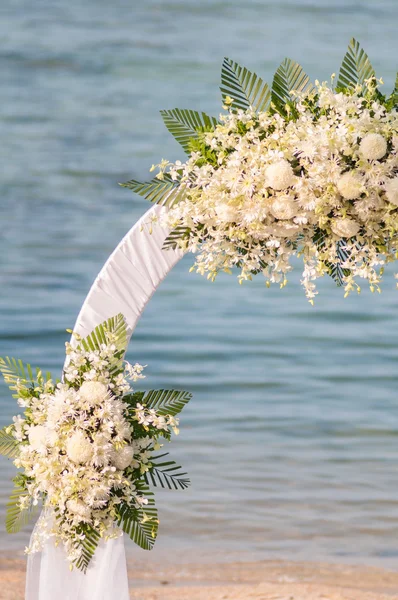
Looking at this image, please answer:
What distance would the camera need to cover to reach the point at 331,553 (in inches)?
195

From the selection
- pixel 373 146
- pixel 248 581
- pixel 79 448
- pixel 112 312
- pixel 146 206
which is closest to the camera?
pixel 373 146

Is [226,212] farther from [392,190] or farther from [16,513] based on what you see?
[16,513]

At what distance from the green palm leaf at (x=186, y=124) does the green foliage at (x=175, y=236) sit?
0.71 feet

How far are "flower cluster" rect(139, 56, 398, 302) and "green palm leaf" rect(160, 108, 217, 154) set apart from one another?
1.2 inches

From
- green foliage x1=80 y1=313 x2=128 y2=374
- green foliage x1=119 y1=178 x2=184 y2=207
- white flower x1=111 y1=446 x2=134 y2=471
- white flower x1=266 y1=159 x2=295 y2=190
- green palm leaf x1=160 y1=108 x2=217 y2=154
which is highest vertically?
green palm leaf x1=160 y1=108 x2=217 y2=154

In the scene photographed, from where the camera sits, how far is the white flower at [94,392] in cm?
205

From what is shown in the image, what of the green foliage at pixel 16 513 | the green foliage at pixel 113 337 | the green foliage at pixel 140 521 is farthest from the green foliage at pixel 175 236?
the green foliage at pixel 16 513

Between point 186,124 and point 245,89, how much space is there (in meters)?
0.18

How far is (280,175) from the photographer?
1.89 meters

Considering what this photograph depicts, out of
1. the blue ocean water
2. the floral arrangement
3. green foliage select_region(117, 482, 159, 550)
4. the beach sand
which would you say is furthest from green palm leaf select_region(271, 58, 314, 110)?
the blue ocean water

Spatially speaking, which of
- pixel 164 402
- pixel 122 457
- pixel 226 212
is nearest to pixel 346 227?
pixel 226 212

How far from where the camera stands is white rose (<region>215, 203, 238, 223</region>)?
1.94 m

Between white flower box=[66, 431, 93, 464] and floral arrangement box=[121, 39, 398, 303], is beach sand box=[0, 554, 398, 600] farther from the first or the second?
floral arrangement box=[121, 39, 398, 303]

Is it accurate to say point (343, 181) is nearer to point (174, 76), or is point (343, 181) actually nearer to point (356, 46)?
point (356, 46)
